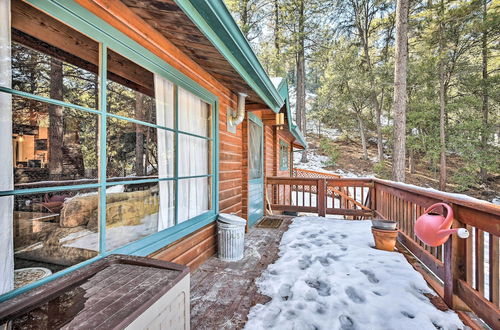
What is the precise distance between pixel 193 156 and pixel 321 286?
193cm

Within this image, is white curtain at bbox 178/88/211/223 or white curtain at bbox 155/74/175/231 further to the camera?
white curtain at bbox 178/88/211/223

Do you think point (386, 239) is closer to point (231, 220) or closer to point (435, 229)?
point (435, 229)

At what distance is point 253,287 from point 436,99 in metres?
16.2

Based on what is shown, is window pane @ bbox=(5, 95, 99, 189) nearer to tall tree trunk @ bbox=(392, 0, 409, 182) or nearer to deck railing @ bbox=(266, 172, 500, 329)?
deck railing @ bbox=(266, 172, 500, 329)

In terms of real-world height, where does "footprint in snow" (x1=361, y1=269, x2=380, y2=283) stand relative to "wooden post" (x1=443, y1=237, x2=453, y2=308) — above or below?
below

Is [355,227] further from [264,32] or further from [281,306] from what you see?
[264,32]

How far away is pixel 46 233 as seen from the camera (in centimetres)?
293

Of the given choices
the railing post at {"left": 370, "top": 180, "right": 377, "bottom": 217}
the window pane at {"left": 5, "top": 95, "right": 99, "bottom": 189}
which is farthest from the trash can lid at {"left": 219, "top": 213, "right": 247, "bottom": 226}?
the railing post at {"left": 370, "top": 180, "right": 377, "bottom": 217}

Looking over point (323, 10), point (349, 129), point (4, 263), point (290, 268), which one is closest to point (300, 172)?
point (349, 129)

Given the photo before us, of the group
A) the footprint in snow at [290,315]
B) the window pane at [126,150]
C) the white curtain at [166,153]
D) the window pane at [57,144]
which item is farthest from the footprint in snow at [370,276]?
the window pane at [57,144]

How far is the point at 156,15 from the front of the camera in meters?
1.70

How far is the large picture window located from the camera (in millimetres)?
1240

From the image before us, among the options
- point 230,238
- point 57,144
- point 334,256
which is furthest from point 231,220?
point 57,144

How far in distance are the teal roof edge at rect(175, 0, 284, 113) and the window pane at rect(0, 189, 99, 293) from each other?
1501 millimetres
